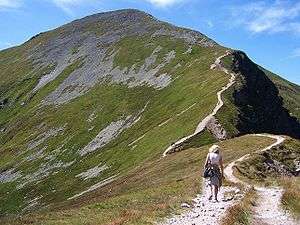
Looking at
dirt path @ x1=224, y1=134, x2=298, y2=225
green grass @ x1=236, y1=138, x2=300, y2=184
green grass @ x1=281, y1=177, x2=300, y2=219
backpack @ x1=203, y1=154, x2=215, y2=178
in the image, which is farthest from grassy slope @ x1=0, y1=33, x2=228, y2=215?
backpack @ x1=203, y1=154, x2=215, y2=178

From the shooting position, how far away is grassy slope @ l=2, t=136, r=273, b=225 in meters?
29.2

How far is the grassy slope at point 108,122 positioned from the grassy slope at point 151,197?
2300 centimetres

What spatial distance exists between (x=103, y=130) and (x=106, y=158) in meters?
28.8

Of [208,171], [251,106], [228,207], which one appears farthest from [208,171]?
[251,106]

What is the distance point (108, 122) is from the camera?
149 metres

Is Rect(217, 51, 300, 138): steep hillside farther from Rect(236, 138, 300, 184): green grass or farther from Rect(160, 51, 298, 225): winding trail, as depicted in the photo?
Rect(160, 51, 298, 225): winding trail

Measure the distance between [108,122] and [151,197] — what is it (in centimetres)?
10953

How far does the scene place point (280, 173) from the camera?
185 ft

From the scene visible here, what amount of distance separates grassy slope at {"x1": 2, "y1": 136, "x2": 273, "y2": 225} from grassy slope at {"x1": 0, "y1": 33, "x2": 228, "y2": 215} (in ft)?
75.5

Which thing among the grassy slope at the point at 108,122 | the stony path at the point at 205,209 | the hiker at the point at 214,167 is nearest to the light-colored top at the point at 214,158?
the hiker at the point at 214,167

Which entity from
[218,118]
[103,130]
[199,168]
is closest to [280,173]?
[199,168]

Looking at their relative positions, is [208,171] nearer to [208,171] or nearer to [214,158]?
[208,171]

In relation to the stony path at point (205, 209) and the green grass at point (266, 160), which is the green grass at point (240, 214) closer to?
the stony path at point (205, 209)

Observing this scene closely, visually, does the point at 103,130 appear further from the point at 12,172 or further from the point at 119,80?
the point at 119,80
